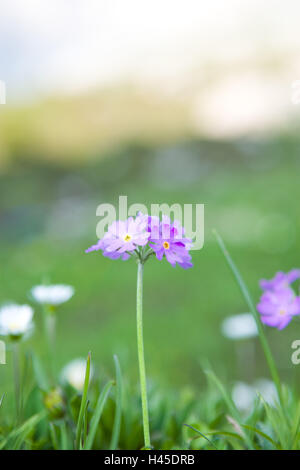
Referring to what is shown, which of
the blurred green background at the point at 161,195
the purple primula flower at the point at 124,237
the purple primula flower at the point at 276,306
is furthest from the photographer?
the blurred green background at the point at 161,195

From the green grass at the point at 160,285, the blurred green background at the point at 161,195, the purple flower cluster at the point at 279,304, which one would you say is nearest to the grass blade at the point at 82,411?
the green grass at the point at 160,285

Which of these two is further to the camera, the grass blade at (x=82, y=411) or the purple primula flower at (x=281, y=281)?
the purple primula flower at (x=281, y=281)

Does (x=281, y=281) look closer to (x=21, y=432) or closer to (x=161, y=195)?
(x=21, y=432)

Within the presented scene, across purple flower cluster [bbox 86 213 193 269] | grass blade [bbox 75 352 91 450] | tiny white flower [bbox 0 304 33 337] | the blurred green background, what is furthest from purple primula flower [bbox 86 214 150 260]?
the blurred green background

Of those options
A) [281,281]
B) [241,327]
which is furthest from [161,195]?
[281,281]

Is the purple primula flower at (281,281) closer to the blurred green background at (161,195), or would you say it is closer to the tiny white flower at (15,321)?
the tiny white flower at (15,321)

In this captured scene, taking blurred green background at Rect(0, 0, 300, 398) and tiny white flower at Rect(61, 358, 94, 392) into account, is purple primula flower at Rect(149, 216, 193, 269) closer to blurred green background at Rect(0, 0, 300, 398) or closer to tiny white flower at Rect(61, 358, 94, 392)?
tiny white flower at Rect(61, 358, 94, 392)
